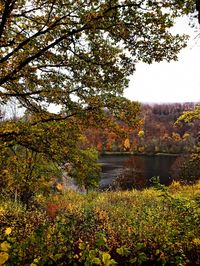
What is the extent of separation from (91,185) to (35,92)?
7.57ft

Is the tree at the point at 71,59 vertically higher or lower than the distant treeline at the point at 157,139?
higher

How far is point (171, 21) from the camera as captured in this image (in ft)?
15.2

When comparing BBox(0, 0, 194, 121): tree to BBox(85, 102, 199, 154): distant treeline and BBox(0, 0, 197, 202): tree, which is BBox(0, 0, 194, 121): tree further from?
BBox(85, 102, 199, 154): distant treeline

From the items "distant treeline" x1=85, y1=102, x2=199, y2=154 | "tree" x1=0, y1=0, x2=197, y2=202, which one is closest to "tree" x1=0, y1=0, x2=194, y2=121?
"tree" x1=0, y1=0, x2=197, y2=202

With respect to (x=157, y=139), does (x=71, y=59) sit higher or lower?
higher

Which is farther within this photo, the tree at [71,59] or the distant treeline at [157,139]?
the distant treeline at [157,139]

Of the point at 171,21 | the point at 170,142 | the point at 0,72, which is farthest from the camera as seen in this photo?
the point at 170,142

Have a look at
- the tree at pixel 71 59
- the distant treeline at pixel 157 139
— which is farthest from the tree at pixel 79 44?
the distant treeline at pixel 157 139

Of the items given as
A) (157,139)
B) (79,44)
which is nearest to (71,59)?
(79,44)

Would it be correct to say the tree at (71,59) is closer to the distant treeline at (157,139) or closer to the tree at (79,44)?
the tree at (79,44)

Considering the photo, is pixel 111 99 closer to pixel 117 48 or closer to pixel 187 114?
pixel 117 48

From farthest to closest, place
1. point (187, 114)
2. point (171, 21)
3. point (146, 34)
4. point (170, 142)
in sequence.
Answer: point (170, 142)
point (187, 114)
point (146, 34)
point (171, 21)

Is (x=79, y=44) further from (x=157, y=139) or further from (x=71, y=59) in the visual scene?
(x=157, y=139)

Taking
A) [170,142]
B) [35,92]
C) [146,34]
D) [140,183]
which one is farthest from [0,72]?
[170,142]
